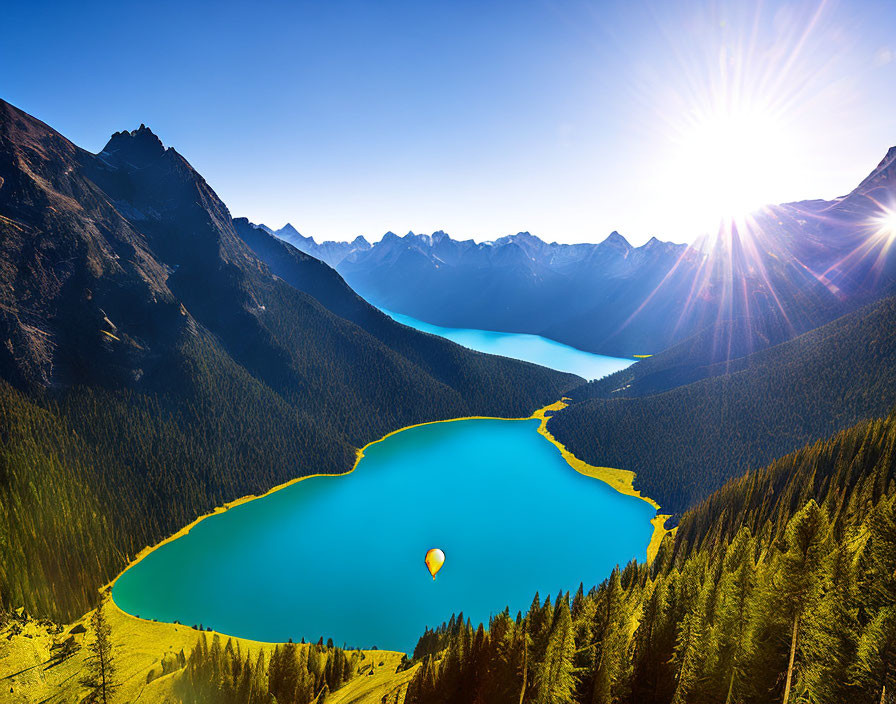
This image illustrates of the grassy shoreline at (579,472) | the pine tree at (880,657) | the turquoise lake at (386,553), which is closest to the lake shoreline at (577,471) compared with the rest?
the grassy shoreline at (579,472)

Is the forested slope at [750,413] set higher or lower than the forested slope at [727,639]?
lower

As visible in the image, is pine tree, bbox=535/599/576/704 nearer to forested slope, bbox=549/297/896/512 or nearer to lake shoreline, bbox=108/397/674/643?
lake shoreline, bbox=108/397/674/643

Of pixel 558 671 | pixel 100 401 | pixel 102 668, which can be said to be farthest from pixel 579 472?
pixel 100 401

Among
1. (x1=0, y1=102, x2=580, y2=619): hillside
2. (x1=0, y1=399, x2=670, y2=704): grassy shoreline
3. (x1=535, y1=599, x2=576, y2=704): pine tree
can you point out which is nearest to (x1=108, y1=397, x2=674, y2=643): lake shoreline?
(x1=0, y1=399, x2=670, y2=704): grassy shoreline

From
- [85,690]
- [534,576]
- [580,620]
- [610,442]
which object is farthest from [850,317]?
[85,690]

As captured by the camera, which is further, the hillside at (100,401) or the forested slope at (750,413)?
the forested slope at (750,413)

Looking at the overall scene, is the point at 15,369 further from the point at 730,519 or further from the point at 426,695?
the point at 730,519

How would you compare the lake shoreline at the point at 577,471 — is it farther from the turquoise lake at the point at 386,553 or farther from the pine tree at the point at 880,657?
the pine tree at the point at 880,657
